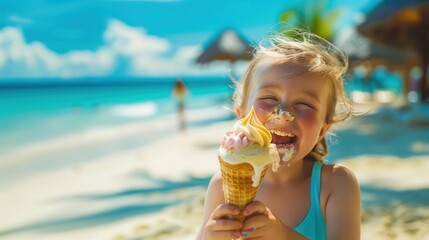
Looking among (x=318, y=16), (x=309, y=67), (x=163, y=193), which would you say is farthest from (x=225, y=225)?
(x=318, y=16)

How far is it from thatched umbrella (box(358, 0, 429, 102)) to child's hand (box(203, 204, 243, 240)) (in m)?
11.6

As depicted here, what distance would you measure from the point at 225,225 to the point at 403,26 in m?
13.7

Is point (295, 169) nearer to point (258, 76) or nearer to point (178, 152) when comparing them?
point (258, 76)

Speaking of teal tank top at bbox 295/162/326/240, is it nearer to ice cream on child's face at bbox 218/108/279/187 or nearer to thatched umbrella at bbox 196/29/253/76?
ice cream on child's face at bbox 218/108/279/187

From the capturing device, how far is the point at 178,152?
842 cm

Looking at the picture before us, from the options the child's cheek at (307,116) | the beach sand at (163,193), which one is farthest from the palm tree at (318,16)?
the child's cheek at (307,116)

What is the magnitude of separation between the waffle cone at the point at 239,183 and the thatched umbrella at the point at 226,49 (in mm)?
14389

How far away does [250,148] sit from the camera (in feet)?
4.09

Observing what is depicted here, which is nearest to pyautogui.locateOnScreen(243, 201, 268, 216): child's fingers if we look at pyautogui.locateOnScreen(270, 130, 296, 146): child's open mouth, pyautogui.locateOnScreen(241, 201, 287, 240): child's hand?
pyautogui.locateOnScreen(241, 201, 287, 240): child's hand

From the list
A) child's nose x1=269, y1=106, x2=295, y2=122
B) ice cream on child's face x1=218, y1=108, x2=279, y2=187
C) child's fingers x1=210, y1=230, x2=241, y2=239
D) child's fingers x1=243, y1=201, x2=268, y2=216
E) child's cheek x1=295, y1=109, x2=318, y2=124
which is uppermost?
child's cheek x1=295, y1=109, x2=318, y2=124

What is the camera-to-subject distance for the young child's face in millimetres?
1493

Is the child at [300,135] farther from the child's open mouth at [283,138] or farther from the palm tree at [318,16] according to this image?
the palm tree at [318,16]

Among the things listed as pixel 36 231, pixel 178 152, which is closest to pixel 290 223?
pixel 36 231

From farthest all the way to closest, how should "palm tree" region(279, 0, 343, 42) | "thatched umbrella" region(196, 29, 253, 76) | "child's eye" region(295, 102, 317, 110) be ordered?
"palm tree" region(279, 0, 343, 42), "thatched umbrella" region(196, 29, 253, 76), "child's eye" region(295, 102, 317, 110)
